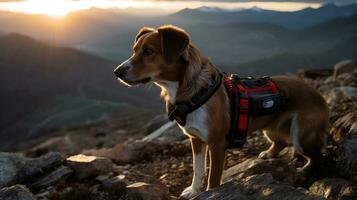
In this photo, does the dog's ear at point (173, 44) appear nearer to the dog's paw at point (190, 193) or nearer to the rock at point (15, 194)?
the dog's paw at point (190, 193)

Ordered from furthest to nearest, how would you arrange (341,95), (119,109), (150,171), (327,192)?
1. (119,109)
2. (341,95)
3. (150,171)
4. (327,192)

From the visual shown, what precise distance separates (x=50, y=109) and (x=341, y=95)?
191220 mm

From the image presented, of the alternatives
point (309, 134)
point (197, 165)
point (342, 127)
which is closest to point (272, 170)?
point (309, 134)

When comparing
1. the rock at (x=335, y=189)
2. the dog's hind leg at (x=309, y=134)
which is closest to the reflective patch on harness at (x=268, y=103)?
the dog's hind leg at (x=309, y=134)

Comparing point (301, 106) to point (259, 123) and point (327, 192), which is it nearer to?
point (259, 123)

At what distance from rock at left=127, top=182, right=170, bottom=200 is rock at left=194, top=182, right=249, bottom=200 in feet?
4.84

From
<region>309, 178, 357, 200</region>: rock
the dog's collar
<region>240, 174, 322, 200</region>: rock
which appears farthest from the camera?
the dog's collar

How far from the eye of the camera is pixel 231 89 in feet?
26.7

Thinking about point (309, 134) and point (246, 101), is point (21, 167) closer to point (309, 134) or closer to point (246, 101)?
point (246, 101)

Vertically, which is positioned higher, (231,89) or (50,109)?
(231,89)

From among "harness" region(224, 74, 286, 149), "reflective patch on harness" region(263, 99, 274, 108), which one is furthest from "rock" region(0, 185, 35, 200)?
"reflective patch on harness" region(263, 99, 274, 108)

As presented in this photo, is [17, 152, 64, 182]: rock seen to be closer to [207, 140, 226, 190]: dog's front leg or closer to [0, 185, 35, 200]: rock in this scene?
[0, 185, 35, 200]: rock

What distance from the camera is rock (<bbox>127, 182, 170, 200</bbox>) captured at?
8391 mm

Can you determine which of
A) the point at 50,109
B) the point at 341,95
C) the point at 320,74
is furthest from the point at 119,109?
the point at 341,95
